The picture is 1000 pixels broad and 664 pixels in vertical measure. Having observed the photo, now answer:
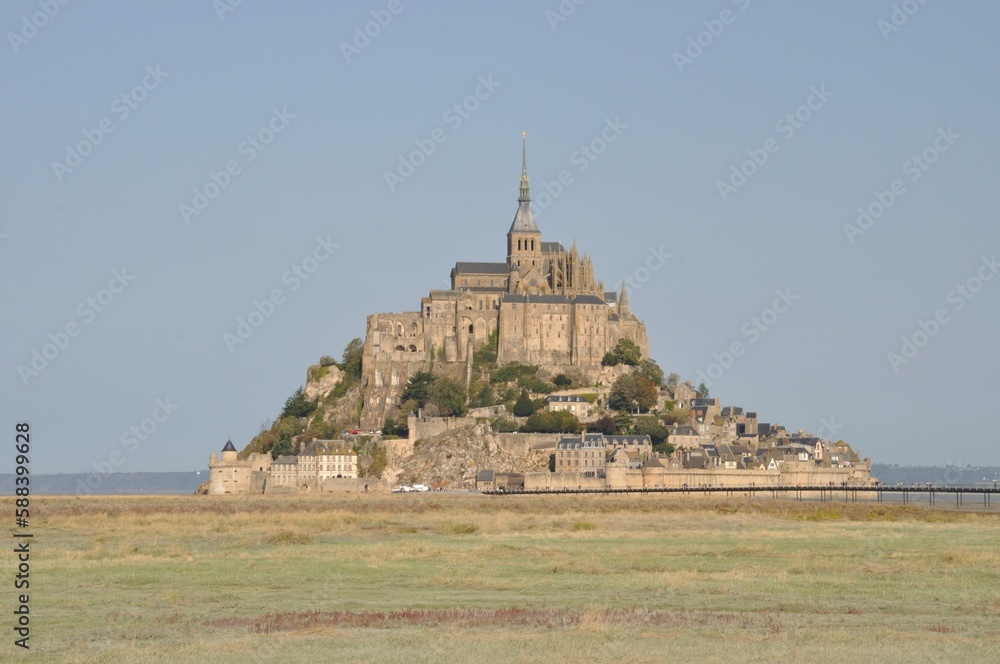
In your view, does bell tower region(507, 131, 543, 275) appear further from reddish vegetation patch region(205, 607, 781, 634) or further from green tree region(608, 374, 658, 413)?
reddish vegetation patch region(205, 607, 781, 634)

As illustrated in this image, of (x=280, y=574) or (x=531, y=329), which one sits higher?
(x=531, y=329)

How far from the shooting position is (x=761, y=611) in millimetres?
28641

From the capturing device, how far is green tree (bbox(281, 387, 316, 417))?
135125 mm

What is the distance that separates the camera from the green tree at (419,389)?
128 metres

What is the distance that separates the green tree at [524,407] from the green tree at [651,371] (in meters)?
12.5

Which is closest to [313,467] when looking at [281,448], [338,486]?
[338,486]

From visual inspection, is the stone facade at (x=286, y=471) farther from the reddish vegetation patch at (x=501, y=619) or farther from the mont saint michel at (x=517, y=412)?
the reddish vegetation patch at (x=501, y=619)

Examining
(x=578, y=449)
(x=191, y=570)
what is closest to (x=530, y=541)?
(x=191, y=570)

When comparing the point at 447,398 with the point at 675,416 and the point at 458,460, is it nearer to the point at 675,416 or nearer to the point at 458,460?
the point at 458,460

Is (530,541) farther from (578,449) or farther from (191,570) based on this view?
(578,449)

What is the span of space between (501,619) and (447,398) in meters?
99.8

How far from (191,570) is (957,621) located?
19532mm

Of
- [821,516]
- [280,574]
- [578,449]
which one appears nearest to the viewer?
[280,574]

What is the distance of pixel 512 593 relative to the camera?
3161 centimetres
